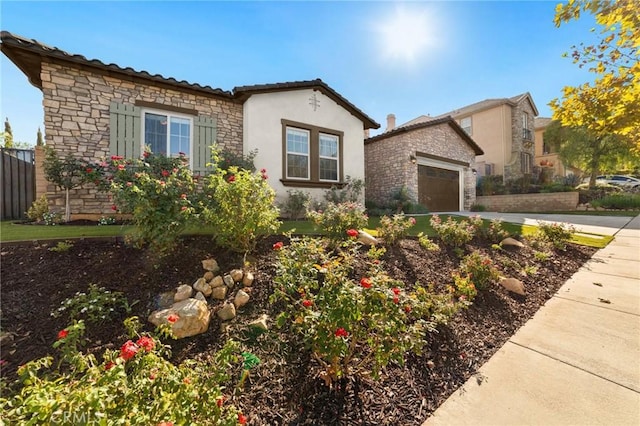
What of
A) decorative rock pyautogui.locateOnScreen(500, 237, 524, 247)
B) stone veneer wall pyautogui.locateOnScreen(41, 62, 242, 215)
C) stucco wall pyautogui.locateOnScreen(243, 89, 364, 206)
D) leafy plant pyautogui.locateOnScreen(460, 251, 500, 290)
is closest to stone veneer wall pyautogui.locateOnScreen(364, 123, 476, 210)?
stucco wall pyautogui.locateOnScreen(243, 89, 364, 206)

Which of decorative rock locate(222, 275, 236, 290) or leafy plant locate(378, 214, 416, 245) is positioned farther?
leafy plant locate(378, 214, 416, 245)

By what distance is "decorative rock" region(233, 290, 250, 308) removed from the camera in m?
2.84

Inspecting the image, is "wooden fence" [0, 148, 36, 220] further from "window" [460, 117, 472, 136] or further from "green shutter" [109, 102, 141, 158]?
"window" [460, 117, 472, 136]

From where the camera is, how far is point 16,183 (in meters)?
7.40

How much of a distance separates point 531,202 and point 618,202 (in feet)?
12.0

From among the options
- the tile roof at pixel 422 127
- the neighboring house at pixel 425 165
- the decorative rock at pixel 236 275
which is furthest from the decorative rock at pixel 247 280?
the tile roof at pixel 422 127

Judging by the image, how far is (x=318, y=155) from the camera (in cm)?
935

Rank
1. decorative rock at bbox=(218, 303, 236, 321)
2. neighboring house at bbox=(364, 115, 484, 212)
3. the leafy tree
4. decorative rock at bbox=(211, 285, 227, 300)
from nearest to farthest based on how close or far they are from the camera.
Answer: decorative rock at bbox=(218, 303, 236, 321), decorative rock at bbox=(211, 285, 227, 300), the leafy tree, neighboring house at bbox=(364, 115, 484, 212)

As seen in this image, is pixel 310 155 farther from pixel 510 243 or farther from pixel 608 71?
pixel 608 71

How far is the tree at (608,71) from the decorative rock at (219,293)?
600 centimetres

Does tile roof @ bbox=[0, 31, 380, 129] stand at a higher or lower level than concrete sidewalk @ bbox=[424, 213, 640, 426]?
higher

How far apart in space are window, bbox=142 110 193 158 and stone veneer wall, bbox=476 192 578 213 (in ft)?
56.4

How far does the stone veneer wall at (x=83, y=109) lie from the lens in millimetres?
5832

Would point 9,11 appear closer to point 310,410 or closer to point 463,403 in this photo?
point 310,410
